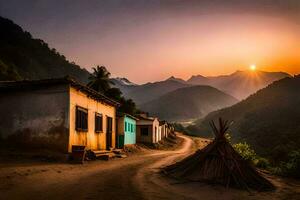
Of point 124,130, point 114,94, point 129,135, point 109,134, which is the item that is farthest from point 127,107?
point 109,134

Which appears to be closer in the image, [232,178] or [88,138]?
[232,178]

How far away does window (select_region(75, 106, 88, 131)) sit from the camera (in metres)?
19.3

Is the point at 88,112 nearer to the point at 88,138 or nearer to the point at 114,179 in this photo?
the point at 88,138

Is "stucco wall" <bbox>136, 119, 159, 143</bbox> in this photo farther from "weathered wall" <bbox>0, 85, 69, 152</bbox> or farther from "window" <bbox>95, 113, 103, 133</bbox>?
"weathered wall" <bbox>0, 85, 69, 152</bbox>

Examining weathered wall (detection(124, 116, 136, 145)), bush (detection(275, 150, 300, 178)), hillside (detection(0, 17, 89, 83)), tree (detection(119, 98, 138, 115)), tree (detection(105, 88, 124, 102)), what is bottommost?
bush (detection(275, 150, 300, 178))

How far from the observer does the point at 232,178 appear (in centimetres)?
1166

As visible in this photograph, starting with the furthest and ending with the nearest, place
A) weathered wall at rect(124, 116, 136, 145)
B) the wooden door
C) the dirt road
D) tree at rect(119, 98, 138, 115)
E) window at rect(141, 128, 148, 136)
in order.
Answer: tree at rect(119, 98, 138, 115), window at rect(141, 128, 148, 136), weathered wall at rect(124, 116, 136, 145), the wooden door, the dirt road

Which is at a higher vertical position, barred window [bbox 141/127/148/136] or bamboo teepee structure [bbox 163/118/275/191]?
barred window [bbox 141/127/148/136]

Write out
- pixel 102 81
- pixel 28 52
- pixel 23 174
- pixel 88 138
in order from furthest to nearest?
1. pixel 28 52
2. pixel 102 81
3. pixel 88 138
4. pixel 23 174

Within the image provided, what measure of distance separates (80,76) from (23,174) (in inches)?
3881

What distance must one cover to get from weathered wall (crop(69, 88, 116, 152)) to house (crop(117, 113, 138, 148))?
4.94 m

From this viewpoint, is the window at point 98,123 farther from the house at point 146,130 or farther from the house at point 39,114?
the house at point 146,130

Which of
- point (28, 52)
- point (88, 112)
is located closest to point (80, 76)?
point (28, 52)

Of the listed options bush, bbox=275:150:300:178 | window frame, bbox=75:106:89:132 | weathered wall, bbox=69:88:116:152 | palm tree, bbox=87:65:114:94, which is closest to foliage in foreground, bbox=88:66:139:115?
palm tree, bbox=87:65:114:94
